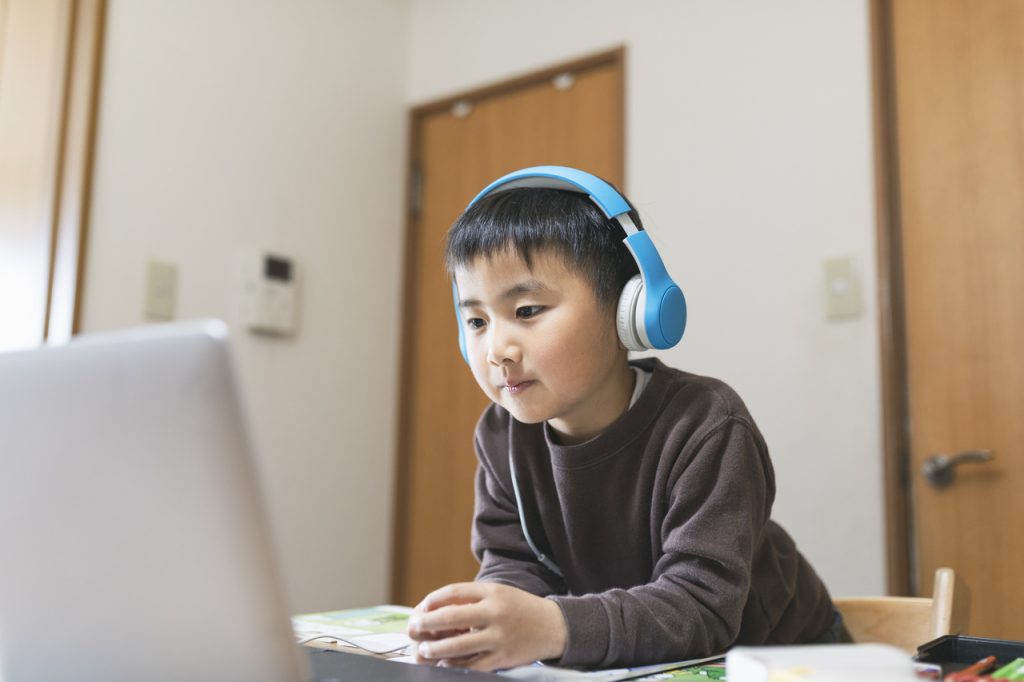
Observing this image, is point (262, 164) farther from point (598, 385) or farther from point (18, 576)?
point (18, 576)

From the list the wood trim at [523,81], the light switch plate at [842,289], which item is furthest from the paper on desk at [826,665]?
the wood trim at [523,81]

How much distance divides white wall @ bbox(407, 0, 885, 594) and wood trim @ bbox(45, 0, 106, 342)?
123 cm

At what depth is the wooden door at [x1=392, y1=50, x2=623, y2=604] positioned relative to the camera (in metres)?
2.43

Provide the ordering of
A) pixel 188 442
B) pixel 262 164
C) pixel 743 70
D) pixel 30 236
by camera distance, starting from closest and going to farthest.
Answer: pixel 188 442
pixel 30 236
pixel 743 70
pixel 262 164

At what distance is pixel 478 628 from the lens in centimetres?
64

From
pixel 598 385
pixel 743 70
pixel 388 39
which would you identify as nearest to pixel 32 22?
pixel 388 39

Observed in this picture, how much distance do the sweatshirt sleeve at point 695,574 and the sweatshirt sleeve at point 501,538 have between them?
166mm

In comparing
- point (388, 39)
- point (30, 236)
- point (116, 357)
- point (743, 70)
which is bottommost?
point (116, 357)

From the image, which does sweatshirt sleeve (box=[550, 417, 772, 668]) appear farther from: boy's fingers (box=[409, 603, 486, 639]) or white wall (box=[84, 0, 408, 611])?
white wall (box=[84, 0, 408, 611])

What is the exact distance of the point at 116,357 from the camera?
0.49m

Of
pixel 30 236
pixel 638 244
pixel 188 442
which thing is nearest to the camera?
pixel 188 442

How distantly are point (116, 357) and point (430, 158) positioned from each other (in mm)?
2345

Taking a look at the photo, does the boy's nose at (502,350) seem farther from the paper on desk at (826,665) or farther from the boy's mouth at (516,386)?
the paper on desk at (826,665)

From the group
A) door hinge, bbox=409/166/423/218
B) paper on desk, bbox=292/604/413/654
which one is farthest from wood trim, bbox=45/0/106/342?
paper on desk, bbox=292/604/413/654
